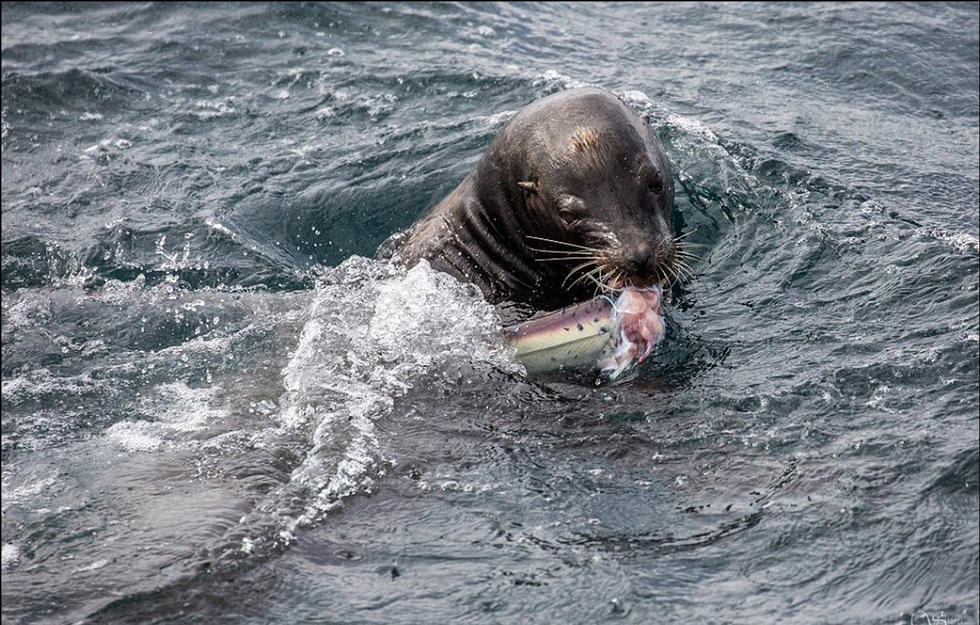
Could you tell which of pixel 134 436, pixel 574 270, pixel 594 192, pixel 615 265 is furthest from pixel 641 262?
pixel 134 436

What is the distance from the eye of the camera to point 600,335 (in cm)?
616

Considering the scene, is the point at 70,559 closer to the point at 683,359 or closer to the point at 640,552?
the point at 640,552

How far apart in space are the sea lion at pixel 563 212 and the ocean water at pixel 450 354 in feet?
0.99

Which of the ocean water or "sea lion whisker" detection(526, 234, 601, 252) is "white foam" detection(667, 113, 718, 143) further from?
"sea lion whisker" detection(526, 234, 601, 252)

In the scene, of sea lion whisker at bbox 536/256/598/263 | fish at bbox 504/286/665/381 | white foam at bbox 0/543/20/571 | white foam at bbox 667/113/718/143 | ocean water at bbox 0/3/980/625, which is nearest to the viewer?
ocean water at bbox 0/3/980/625

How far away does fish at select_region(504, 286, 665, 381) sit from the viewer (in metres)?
6.17

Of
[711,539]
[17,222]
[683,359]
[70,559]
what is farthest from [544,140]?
[17,222]

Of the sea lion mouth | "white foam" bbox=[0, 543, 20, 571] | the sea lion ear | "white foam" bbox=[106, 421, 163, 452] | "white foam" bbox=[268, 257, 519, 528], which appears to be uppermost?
the sea lion ear

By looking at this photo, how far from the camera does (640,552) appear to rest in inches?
200

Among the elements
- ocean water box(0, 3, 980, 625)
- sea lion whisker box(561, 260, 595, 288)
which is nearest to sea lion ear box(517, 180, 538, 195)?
sea lion whisker box(561, 260, 595, 288)

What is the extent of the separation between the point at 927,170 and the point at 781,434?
4252 mm

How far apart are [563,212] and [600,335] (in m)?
0.96

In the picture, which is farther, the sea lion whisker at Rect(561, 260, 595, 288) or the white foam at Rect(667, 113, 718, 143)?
the white foam at Rect(667, 113, 718, 143)

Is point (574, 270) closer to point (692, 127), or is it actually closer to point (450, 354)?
point (450, 354)
